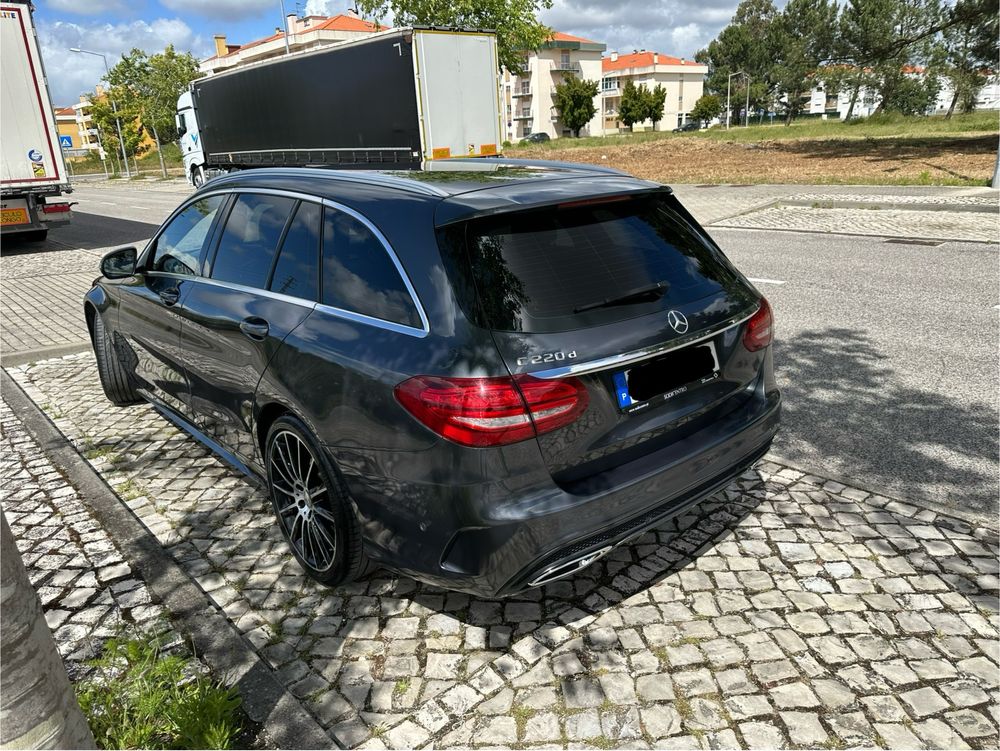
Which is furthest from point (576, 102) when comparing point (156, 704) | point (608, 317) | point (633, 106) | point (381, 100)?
point (156, 704)

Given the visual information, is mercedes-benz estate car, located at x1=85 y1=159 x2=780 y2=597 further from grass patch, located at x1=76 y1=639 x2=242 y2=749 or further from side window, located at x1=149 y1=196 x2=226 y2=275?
grass patch, located at x1=76 y1=639 x2=242 y2=749

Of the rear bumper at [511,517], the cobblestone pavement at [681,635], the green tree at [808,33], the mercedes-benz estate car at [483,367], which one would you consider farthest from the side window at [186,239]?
the green tree at [808,33]

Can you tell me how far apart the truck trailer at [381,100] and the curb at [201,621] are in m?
10.4

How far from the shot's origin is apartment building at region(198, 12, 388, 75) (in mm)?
74500

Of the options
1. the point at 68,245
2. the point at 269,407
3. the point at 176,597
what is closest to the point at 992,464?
the point at 269,407

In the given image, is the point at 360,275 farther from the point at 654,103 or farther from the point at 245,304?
the point at 654,103

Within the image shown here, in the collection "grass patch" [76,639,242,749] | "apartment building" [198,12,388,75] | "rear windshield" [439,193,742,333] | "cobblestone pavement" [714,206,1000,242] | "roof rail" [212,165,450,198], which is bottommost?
"cobblestone pavement" [714,206,1000,242]

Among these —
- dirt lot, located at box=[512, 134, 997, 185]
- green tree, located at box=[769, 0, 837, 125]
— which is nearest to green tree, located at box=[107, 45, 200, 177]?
dirt lot, located at box=[512, 134, 997, 185]

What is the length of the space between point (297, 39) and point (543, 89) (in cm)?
3072

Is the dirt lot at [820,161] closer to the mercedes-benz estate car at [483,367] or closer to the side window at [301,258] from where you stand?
the mercedes-benz estate car at [483,367]

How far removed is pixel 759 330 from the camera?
10.8ft

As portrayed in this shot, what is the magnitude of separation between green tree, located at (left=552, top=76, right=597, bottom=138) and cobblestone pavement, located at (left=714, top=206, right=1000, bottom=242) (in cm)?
6826

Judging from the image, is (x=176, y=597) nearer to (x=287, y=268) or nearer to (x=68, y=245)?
(x=287, y=268)

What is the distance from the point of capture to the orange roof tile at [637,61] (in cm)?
10850
